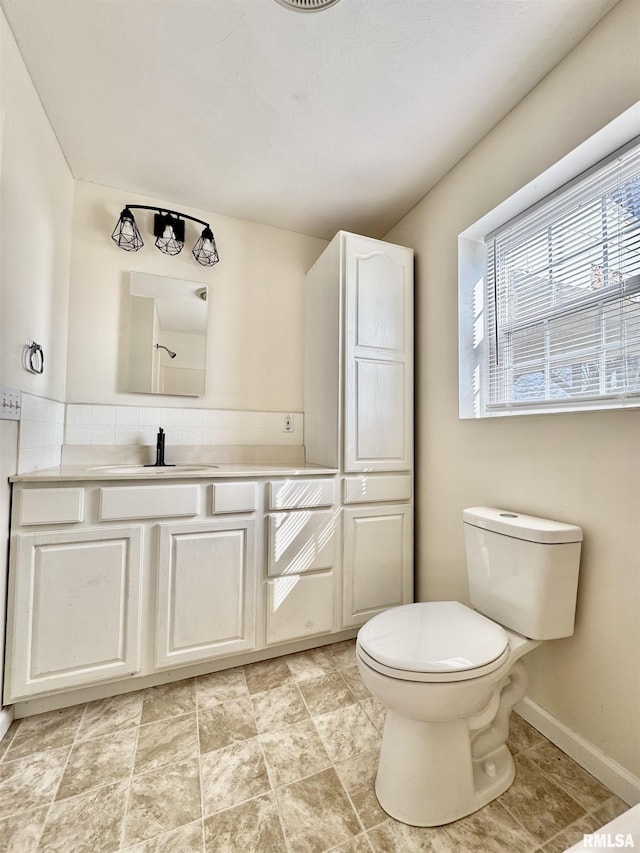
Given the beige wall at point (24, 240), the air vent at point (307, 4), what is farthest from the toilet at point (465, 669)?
the air vent at point (307, 4)

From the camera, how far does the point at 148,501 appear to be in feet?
4.73

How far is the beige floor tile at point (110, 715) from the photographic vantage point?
1.29 m

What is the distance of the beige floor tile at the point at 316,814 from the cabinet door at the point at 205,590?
601 mm

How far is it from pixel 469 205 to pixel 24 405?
2.01 meters

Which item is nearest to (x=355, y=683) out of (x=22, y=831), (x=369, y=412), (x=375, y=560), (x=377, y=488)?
(x=375, y=560)

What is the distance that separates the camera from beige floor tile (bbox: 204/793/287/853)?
907 mm

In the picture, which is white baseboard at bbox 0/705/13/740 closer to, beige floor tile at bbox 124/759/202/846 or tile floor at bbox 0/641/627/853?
tile floor at bbox 0/641/627/853

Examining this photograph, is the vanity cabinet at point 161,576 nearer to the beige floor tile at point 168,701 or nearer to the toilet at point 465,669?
the beige floor tile at point 168,701

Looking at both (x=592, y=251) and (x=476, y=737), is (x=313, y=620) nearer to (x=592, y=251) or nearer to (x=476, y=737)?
(x=476, y=737)

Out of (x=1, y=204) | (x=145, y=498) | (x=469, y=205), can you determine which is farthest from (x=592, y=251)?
(x=1, y=204)

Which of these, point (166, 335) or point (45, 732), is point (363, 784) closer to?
point (45, 732)

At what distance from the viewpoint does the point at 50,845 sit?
2.99 ft

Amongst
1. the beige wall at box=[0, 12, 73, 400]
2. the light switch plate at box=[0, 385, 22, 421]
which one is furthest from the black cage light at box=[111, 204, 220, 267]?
the light switch plate at box=[0, 385, 22, 421]

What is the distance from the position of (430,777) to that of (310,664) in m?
0.78
